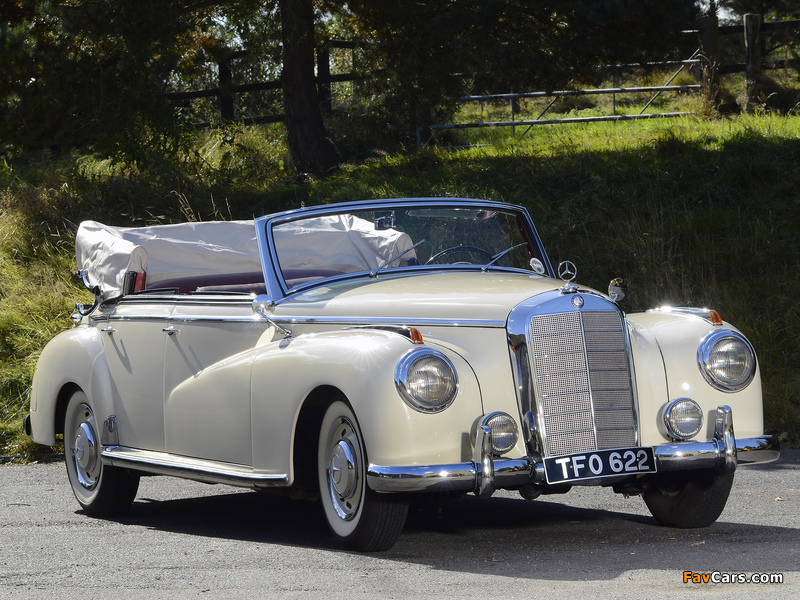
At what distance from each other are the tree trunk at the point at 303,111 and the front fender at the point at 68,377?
797 centimetres

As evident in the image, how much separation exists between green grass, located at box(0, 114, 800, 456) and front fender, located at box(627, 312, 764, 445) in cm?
359

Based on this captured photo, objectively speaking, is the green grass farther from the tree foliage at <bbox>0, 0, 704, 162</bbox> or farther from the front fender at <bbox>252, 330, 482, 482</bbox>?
the front fender at <bbox>252, 330, 482, 482</bbox>

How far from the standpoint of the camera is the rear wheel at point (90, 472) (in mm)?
6172

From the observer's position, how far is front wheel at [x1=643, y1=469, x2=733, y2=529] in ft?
16.5

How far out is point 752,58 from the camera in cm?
1485

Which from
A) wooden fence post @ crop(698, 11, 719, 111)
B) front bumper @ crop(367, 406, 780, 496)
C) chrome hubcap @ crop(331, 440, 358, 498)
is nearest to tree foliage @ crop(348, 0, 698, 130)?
wooden fence post @ crop(698, 11, 719, 111)

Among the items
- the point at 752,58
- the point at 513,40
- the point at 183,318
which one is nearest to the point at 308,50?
the point at 513,40

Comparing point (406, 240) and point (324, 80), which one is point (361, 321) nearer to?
point (406, 240)

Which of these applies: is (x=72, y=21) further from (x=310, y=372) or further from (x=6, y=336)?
(x=310, y=372)

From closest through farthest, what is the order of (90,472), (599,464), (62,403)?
(599,464)
(90,472)
(62,403)

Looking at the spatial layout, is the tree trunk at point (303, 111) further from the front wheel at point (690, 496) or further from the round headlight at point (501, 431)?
the round headlight at point (501, 431)

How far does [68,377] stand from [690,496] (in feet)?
12.2

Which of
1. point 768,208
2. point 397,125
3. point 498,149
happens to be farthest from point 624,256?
point 397,125

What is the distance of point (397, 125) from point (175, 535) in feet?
37.8
